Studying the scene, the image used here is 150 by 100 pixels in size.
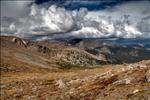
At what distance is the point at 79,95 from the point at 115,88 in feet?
29.7

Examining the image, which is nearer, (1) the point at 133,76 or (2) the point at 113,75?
(1) the point at 133,76

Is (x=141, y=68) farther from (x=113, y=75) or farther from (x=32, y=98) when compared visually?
(x=32, y=98)

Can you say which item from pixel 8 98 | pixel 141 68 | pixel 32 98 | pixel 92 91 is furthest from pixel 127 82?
pixel 8 98

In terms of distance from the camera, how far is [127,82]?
6366cm

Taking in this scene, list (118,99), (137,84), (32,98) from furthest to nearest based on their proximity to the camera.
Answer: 1. (32,98)
2. (137,84)
3. (118,99)

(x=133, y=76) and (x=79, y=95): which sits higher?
(x=133, y=76)

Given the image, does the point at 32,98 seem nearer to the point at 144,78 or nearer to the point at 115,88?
the point at 115,88

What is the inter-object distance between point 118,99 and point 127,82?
11.8 meters

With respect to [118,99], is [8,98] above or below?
below

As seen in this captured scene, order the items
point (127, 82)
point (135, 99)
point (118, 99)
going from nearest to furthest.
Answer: point (135, 99)
point (118, 99)
point (127, 82)

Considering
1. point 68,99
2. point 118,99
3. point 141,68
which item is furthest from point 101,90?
point 141,68

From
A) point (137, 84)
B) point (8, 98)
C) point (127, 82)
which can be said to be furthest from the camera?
point (8, 98)

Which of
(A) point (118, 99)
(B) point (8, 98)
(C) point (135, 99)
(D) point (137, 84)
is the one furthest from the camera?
(B) point (8, 98)

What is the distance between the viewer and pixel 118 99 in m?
52.6
